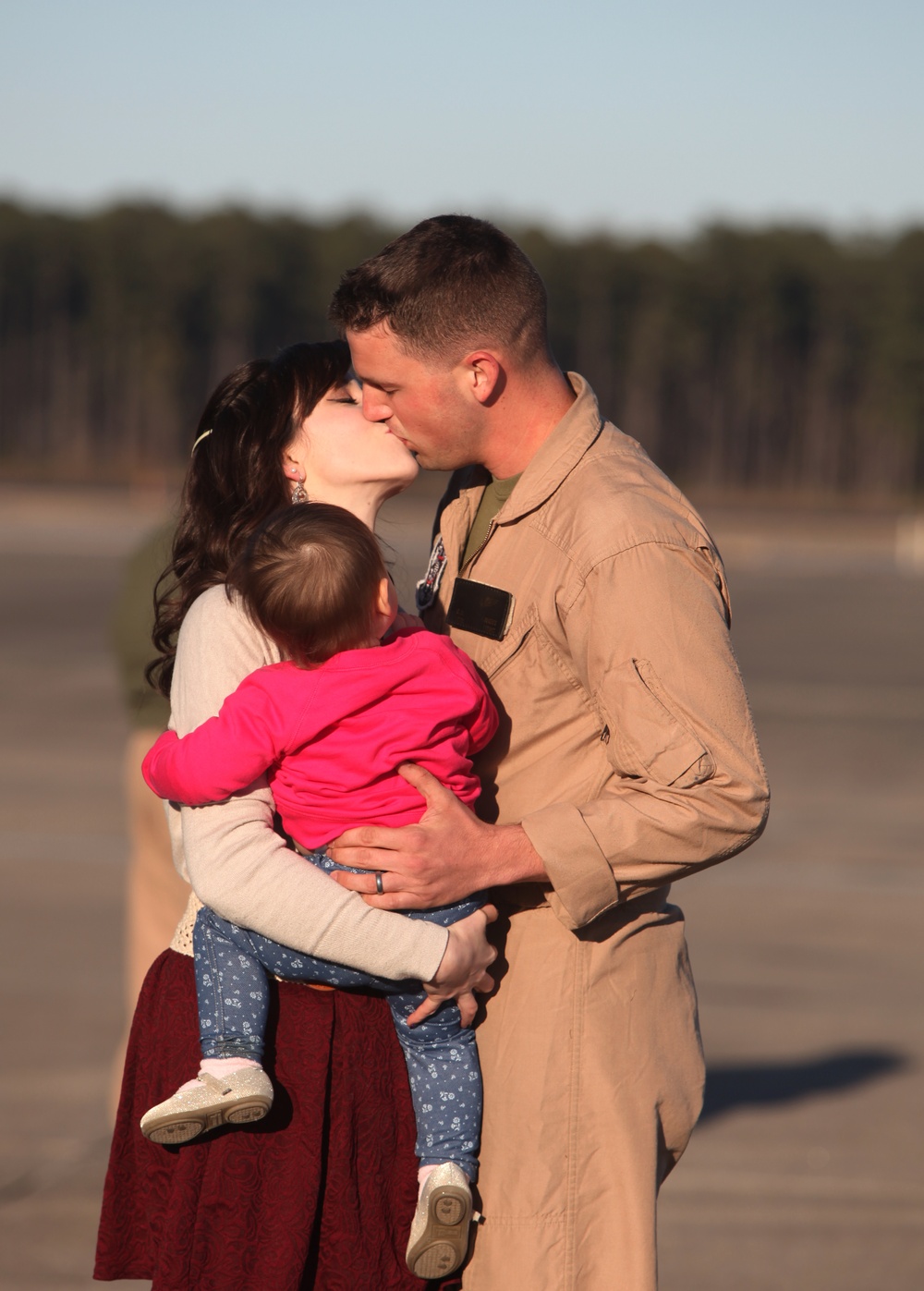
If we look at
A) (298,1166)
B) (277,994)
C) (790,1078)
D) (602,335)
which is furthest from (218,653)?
(602,335)

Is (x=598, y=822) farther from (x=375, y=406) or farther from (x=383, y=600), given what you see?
(x=375, y=406)

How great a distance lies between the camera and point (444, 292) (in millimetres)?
2506

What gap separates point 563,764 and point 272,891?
0.55 metres

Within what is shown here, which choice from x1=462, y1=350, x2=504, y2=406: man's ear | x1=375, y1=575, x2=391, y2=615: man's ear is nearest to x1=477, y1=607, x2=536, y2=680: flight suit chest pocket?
x1=375, y1=575, x2=391, y2=615: man's ear

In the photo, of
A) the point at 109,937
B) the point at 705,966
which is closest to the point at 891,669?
the point at 705,966

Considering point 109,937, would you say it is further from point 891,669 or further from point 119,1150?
point 891,669

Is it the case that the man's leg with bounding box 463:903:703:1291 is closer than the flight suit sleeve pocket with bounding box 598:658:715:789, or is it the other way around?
the flight suit sleeve pocket with bounding box 598:658:715:789

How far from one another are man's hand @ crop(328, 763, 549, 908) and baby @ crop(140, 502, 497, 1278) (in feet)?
0.13

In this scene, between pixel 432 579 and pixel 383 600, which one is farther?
pixel 432 579

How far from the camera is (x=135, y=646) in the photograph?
470 centimetres

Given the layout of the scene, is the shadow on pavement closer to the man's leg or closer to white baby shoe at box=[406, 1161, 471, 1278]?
the man's leg

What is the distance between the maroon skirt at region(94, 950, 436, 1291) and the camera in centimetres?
246

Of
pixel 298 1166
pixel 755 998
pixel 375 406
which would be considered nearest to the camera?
pixel 298 1166

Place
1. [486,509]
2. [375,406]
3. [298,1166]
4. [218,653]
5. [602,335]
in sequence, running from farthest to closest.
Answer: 1. [602,335]
2. [486,509]
3. [375,406]
4. [298,1166]
5. [218,653]
